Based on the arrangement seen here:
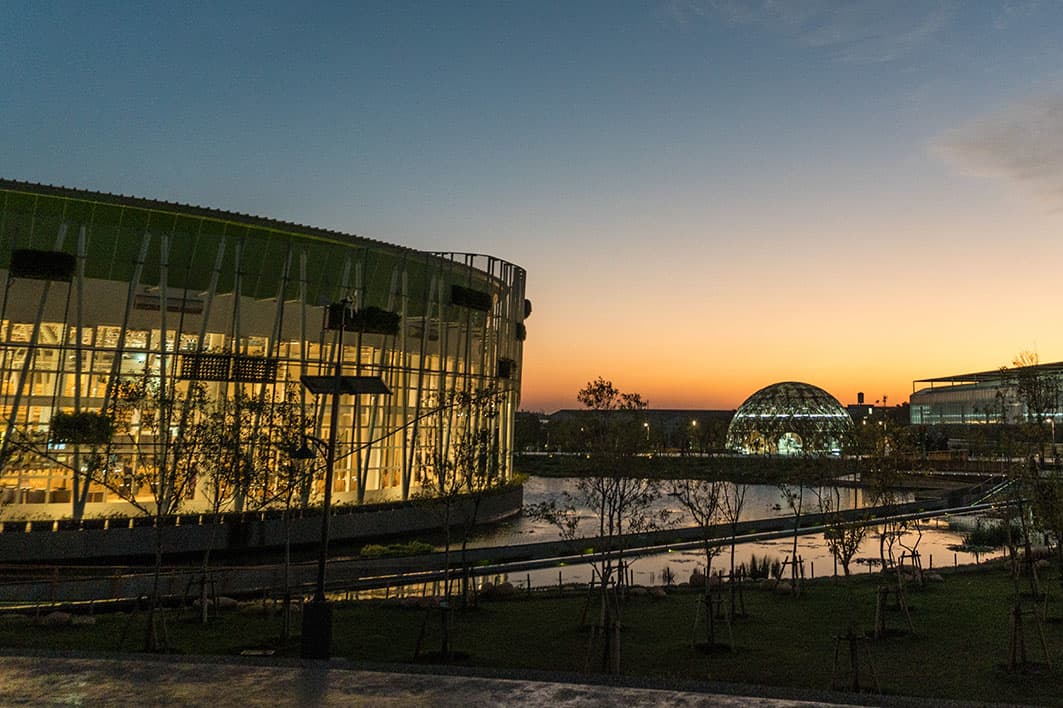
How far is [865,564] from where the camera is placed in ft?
115

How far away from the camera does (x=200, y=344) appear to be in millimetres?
42969

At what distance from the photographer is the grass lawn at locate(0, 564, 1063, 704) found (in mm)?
16266

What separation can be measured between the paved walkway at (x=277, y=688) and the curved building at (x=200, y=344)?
51.8ft

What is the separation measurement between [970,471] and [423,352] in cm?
7310

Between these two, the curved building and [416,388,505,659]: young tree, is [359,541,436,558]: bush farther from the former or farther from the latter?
the curved building

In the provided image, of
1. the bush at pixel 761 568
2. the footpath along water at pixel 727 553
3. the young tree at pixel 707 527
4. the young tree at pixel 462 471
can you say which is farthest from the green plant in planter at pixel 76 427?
the bush at pixel 761 568

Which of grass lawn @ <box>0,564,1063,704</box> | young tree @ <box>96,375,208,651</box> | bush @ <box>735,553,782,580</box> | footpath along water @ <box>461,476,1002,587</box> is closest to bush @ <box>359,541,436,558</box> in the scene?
footpath along water @ <box>461,476,1002,587</box>

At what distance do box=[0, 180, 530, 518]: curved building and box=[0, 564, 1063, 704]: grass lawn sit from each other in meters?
8.47

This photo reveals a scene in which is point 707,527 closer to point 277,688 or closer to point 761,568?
point 761,568

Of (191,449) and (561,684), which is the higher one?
(191,449)

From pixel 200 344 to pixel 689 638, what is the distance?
3211 cm

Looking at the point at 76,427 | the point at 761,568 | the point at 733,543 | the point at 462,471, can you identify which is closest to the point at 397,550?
the point at 462,471

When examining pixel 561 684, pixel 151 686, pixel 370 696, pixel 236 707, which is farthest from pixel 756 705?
pixel 151 686

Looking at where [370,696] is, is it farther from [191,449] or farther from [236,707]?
[191,449]
